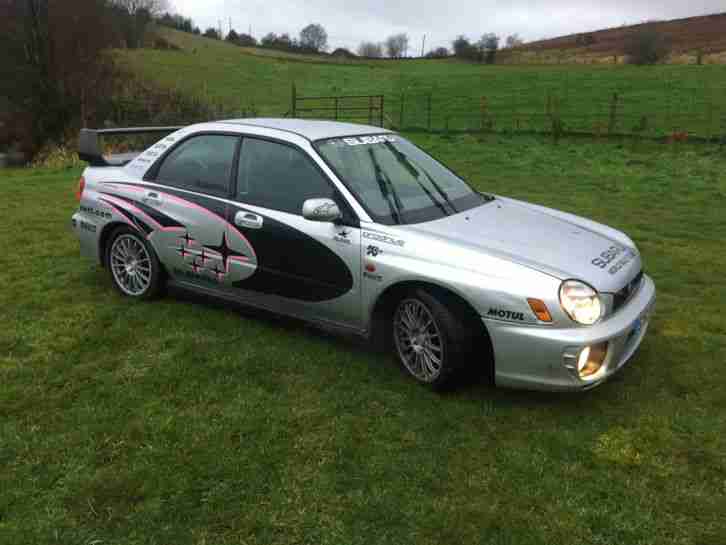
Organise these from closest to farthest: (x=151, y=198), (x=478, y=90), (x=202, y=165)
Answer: (x=202, y=165) → (x=151, y=198) → (x=478, y=90)

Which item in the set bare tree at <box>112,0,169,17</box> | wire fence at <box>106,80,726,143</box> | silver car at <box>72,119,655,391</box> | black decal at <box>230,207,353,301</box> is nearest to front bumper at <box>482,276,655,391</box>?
silver car at <box>72,119,655,391</box>

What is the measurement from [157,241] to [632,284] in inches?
140

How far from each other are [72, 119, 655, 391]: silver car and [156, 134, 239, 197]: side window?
11 millimetres

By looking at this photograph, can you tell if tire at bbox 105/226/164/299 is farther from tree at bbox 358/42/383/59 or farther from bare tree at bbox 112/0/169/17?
tree at bbox 358/42/383/59

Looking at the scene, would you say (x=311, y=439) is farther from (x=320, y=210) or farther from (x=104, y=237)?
(x=104, y=237)

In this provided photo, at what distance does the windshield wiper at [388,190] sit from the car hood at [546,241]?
0.19 m

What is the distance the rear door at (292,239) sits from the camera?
434 centimetres

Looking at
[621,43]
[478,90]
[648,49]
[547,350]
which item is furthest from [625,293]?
[621,43]

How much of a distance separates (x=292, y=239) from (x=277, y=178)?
0.52 metres

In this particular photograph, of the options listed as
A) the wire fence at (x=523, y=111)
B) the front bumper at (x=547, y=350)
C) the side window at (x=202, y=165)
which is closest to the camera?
the front bumper at (x=547, y=350)

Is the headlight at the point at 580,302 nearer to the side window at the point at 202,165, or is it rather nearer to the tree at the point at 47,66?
the side window at the point at 202,165

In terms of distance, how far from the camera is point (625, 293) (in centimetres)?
407

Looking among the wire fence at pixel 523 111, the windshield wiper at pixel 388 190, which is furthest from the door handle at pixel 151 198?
the wire fence at pixel 523 111

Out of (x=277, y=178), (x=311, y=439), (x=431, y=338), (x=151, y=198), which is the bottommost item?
(x=311, y=439)
